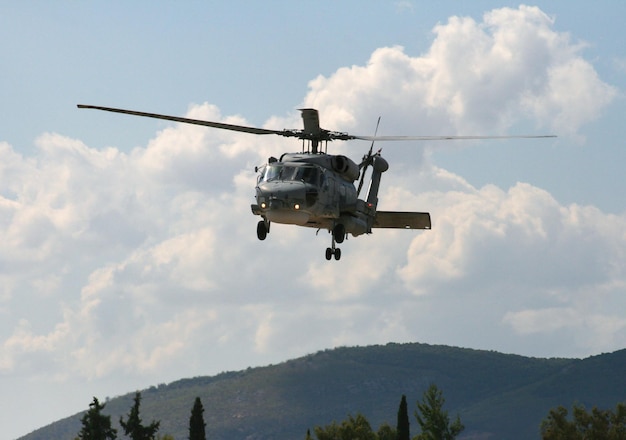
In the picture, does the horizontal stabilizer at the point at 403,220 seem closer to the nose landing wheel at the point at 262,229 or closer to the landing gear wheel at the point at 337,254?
the landing gear wheel at the point at 337,254

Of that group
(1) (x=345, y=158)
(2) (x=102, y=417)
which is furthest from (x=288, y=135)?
(2) (x=102, y=417)

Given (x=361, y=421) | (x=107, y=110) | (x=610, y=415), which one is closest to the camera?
(x=107, y=110)

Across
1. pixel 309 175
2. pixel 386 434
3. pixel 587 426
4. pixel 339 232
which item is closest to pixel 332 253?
pixel 339 232

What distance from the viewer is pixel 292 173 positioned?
178 feet

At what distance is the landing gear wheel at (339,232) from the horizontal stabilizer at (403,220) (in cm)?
488

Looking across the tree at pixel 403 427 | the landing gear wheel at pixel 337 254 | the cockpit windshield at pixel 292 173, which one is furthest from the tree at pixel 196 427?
the cockpit windshield at pixel 292 173

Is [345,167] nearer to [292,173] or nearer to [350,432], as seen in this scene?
[292,173]

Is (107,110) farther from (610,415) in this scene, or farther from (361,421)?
(361,421)

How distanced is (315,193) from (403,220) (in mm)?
8926

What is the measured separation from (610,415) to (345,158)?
3725 inches

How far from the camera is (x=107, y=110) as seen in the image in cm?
4909

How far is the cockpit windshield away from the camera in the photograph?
2131 inches

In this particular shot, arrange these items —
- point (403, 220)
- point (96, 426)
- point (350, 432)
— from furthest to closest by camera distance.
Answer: point (350, 432), point (96, 426), point (403, 220)

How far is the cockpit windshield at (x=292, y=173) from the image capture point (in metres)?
54.1
